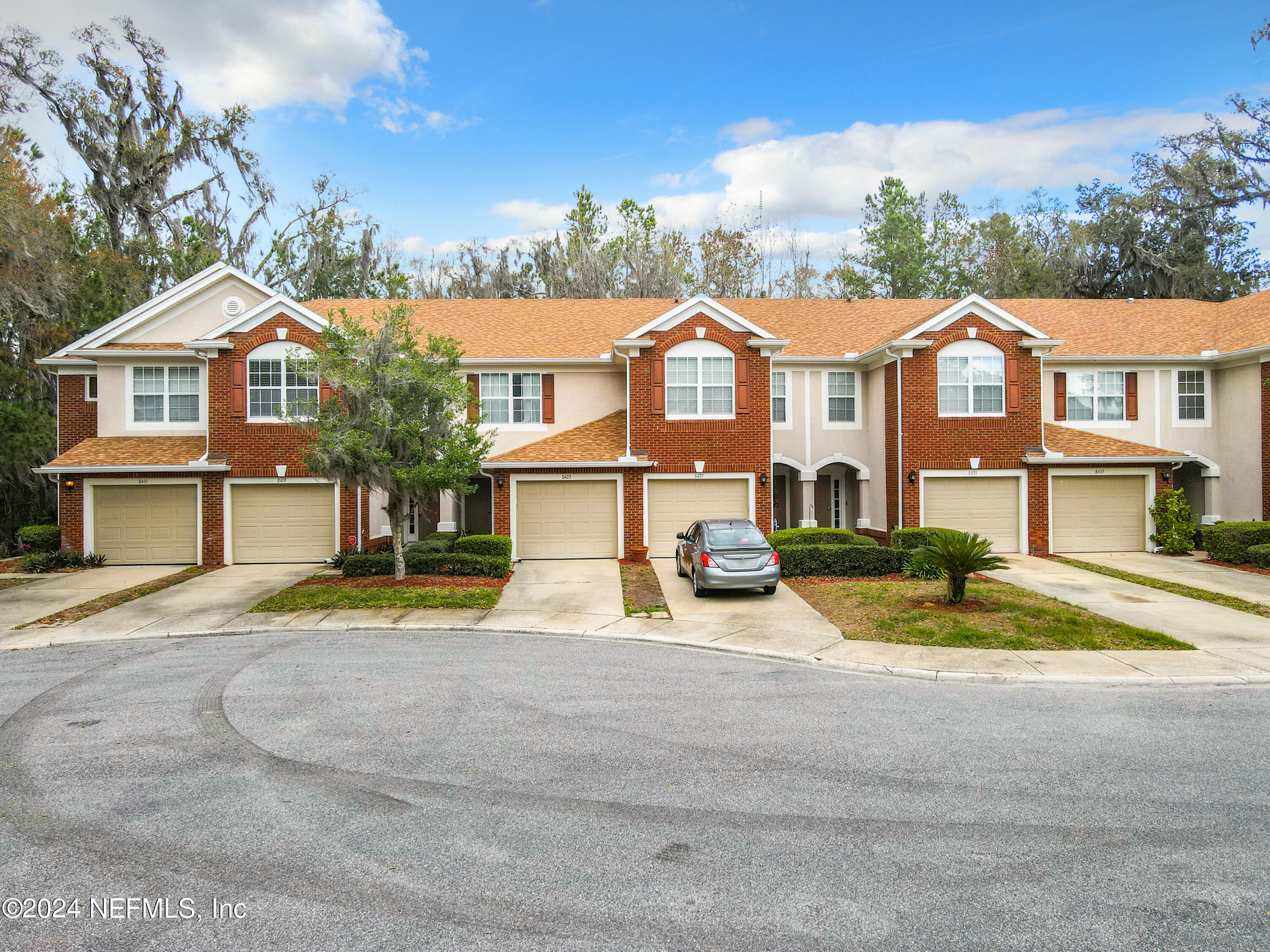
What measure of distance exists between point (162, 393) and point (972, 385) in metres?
23.9

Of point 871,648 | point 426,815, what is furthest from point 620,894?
point 871,648

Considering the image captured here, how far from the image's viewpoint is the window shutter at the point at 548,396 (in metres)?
23.0

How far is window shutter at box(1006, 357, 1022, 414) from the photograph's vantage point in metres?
21.4

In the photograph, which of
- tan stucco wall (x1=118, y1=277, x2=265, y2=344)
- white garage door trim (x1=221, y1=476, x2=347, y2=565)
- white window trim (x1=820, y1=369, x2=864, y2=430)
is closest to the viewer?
white garage door trim (x1=221, y1=476, x2=347, y2=565)

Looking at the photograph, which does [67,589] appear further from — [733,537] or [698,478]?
[698,478]

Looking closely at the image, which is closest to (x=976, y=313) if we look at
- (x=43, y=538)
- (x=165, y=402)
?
(x=165, y=402)

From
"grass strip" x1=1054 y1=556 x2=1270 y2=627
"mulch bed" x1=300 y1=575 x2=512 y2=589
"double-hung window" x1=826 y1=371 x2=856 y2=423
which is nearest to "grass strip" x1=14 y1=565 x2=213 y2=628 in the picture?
"mulch bed" x1=300 y1=575 x2=512 y2=589

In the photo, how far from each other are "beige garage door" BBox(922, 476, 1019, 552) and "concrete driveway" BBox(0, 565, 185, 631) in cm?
2095

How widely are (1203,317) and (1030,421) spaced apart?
10.2m

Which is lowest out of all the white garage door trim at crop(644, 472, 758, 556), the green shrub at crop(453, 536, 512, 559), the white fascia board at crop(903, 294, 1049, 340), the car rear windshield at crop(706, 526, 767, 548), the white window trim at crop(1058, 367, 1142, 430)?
the green shrub at crop(453, 536, 512, 559)

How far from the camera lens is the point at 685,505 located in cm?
2123

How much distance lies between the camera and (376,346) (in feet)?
52.5

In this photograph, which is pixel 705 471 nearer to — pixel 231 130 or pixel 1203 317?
pixel 1203 317

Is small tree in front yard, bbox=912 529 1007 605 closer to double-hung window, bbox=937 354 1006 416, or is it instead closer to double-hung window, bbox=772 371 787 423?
double-hung window, bbox=937 354 1006 416
